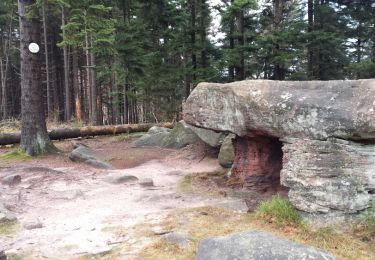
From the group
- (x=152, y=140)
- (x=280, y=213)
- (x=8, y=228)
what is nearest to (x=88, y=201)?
(x=8, y=228)

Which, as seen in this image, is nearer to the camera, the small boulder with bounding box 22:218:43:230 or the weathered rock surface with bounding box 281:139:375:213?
the weathered rock surface with bounding box 281:139:375:213

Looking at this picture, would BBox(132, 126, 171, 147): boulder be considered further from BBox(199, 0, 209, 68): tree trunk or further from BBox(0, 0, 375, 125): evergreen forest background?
BBox(199, 0, 209, 68): tree trunk

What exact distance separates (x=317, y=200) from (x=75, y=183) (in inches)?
200

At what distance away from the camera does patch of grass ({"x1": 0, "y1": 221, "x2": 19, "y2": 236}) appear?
5066 millimetres

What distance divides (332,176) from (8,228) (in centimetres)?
474

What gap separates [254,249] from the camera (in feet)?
12.2

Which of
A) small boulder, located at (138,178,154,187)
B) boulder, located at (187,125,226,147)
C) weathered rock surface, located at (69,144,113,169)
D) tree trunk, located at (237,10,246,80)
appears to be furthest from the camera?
tree trunk, located at (237,10,246,80)

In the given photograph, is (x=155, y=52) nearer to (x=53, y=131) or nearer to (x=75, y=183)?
(x=53, y=131)

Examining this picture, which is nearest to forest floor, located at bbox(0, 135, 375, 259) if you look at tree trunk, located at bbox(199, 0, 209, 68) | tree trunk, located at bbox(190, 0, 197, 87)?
tree trunk, located at bbox(190, 0, 197, 87)

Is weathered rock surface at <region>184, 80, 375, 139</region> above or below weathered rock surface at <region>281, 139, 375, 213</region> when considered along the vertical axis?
above

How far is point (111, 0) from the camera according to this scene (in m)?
18.4

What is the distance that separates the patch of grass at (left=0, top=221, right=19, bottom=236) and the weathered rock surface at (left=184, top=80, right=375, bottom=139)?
3832 mm

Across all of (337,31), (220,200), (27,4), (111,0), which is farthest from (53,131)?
(337,31)

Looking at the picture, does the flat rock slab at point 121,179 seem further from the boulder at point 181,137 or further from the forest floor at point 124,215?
the boulder at point 181,137
